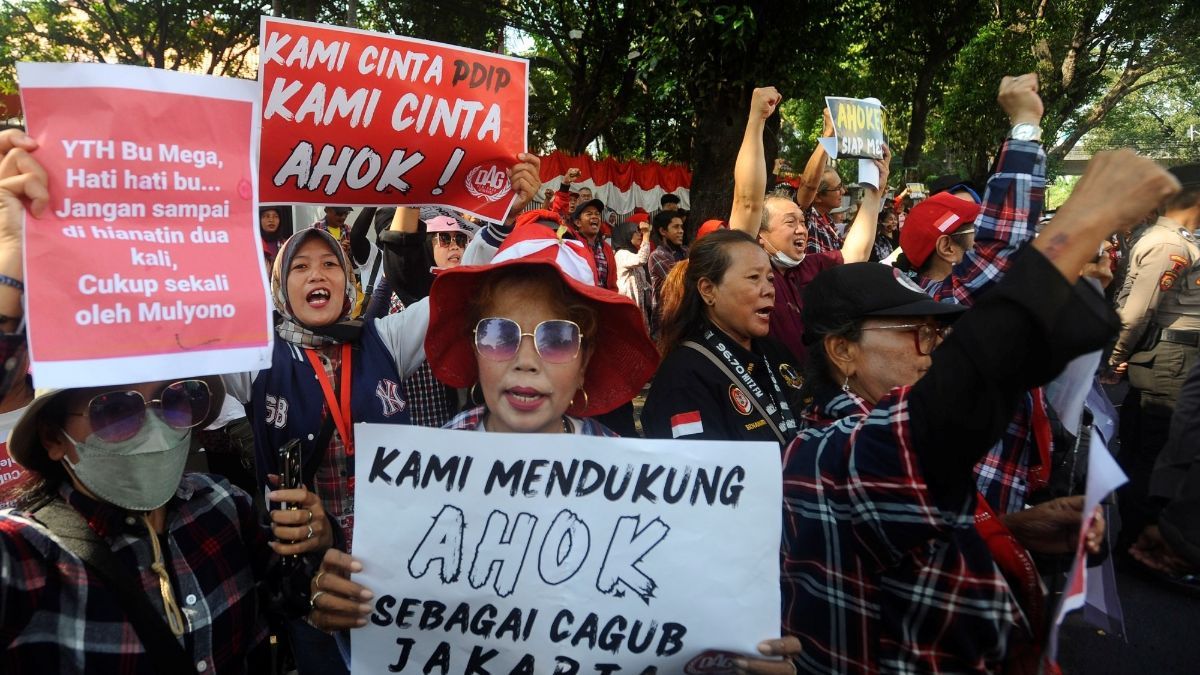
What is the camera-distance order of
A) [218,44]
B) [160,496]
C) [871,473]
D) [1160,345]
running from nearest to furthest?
[871,473], [160,496], [1160,345], [218,44]

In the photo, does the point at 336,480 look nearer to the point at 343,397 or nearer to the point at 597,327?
the point at 343,397

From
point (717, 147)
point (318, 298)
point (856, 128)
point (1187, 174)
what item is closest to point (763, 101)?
point (856, 128)

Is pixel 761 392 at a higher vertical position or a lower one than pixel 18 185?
lower

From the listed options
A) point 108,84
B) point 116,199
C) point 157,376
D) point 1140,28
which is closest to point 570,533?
point 157,376

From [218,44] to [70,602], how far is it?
20414mm

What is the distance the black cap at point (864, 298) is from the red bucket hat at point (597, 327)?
0.51m

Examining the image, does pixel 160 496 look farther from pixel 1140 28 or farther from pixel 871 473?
pixel 1140 28

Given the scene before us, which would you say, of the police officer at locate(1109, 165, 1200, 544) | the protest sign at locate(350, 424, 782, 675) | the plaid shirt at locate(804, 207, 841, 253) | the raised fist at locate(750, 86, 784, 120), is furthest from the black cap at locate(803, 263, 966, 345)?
the police officer at locate(1109, 165, 1200, 544)

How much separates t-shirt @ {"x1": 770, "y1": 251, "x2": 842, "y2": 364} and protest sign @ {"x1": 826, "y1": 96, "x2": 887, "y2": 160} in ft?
1.93

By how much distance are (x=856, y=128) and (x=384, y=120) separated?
9.62 feet

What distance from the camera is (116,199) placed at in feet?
5.66

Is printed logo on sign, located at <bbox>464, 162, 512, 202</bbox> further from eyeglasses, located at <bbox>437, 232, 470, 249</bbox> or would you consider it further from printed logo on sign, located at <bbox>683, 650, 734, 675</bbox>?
eyeglasses, located at <bbox>437, 232, 470, 249</bbox>

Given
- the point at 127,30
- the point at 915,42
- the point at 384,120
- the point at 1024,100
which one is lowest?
the point at 384,120

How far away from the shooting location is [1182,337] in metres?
5.09
